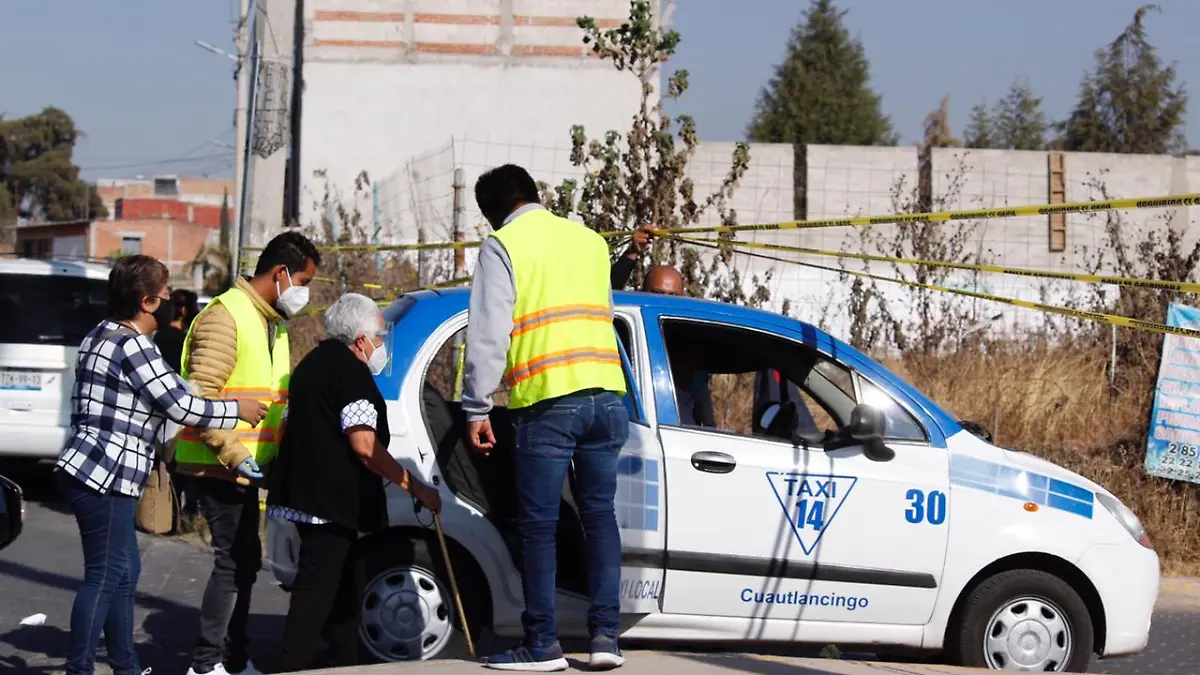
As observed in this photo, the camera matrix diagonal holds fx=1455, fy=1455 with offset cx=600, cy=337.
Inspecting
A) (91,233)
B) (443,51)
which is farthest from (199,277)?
(91,233)

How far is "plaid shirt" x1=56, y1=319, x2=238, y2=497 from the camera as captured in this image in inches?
214

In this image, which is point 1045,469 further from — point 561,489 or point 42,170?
point 42,170

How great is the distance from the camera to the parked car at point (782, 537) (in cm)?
589

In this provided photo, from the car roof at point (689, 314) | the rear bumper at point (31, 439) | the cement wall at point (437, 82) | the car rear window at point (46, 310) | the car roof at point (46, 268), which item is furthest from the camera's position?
the cement wall at point (437, 82)

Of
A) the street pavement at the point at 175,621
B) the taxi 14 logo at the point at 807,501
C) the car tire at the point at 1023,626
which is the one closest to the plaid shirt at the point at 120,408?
the street pavement at the point at 175,621

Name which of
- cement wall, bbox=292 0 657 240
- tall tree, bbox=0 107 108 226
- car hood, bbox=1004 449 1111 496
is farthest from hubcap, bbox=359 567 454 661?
tall tree, bbox=0 107 108 226

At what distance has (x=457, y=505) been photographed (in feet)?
19.6

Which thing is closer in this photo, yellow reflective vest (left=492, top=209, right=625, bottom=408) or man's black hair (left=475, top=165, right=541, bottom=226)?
yellow reflective vest (left=492, top=209, right=625, bottom=408)

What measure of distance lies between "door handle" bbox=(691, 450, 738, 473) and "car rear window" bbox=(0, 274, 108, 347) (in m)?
7.01

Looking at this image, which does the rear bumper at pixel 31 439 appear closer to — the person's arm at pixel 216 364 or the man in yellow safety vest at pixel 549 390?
the person's arm at pixel 216 364

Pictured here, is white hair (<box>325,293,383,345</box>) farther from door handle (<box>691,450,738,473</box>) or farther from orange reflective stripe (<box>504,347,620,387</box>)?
door handle (<box>691,450,738,473</box>)

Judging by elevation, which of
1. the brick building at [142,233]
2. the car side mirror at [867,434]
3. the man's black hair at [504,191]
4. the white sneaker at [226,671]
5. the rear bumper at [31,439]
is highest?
the brick building at [142,233]

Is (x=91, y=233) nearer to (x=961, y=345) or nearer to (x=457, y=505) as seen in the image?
(x=961, y=345)

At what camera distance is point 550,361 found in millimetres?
5184
